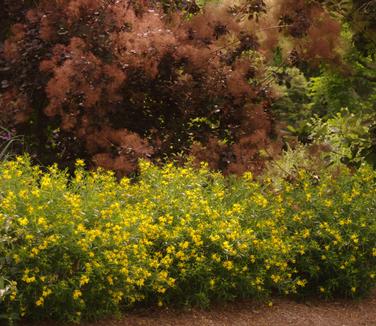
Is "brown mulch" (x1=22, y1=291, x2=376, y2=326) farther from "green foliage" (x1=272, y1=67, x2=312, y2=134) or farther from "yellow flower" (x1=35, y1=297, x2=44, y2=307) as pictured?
"green foliage" (x1=272, y1=67, x2=312, y2=134)

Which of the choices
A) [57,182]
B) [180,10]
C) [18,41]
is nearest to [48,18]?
[18,41]

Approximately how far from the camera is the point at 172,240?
554cm

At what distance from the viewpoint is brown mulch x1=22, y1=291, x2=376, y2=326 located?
5.34 meters

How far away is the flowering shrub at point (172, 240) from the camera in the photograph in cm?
477

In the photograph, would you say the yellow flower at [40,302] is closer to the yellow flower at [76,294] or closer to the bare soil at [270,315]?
the yellow flower at [76,294]

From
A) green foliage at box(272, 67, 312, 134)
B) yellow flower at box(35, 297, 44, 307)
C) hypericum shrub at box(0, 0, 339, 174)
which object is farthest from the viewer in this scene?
green foliage at box(272, 67, 312, 134)

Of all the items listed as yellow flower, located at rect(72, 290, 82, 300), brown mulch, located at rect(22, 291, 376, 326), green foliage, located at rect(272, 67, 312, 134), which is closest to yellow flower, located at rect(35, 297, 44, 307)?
yellow flower, located at rect(72, 290, 82, 300)

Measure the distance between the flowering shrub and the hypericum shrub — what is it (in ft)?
2.29

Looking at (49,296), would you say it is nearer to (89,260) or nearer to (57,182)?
(89,260)

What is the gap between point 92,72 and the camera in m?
6.77

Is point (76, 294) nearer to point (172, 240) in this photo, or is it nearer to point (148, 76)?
point (172, 240)

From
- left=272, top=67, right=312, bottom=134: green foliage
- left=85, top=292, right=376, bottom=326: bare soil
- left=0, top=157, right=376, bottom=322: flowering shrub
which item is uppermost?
left=0, top=157, right=376, bottom=322: flowering shrub

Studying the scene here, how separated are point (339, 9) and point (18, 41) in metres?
2.89

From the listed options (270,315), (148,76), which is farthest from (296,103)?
(270,315)
